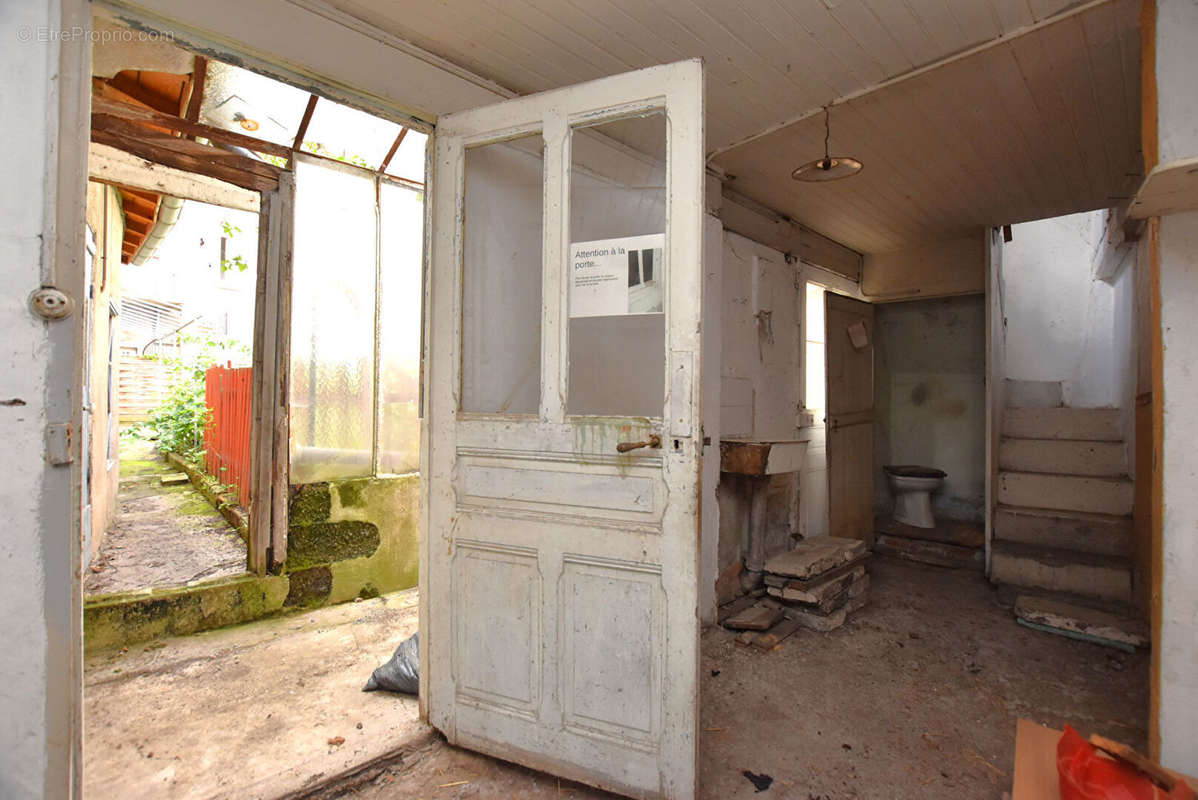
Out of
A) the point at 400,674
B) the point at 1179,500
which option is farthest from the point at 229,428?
the point at 1179,500

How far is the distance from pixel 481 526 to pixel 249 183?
2.51 meters

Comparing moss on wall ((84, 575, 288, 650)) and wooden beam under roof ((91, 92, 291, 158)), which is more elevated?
wooden beam under roof ((91, 92, 291, 158))

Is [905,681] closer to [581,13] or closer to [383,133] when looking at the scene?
[581,13]

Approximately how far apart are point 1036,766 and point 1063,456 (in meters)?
3.50

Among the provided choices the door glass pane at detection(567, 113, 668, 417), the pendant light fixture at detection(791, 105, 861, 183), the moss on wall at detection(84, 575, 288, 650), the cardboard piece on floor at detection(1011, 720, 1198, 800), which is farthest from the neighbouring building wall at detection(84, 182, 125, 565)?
the cardboard piece on floor at detection(1011, 720, 1198, 800)

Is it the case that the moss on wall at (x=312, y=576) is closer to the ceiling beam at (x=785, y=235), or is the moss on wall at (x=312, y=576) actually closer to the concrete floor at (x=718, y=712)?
the concrete floor at (x=718, y=712)

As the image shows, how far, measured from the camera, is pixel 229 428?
5.00 m

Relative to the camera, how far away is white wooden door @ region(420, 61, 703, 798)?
1730 mm

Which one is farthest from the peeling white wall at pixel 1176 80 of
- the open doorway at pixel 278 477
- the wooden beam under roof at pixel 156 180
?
the wooden beam under roof at pixel 156 180

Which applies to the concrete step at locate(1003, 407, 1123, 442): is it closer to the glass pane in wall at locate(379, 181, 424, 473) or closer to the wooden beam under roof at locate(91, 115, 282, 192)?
the glass pane in wall at locate(379, 181, 424, 473)

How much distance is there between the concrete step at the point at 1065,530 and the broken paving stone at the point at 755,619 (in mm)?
2098

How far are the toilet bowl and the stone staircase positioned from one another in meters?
0.79

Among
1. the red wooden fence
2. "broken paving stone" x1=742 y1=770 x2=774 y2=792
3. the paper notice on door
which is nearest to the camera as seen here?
the paper notice on door

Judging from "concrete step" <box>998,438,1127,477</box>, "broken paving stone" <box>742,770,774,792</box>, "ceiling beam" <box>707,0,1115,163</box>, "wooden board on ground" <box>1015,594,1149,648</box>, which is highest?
"ceiling beam" <box>707,0,1115,163</box>
